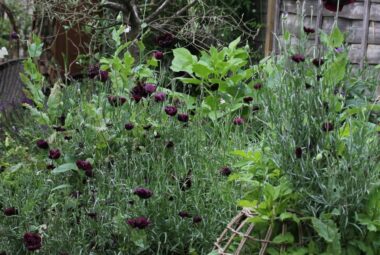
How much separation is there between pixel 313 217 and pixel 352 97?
121 cm

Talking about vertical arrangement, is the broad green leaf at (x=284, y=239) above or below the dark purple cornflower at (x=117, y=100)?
below

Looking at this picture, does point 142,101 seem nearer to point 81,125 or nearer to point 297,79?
point 81,125

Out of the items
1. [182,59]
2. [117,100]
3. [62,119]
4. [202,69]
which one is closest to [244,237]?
[117,100]

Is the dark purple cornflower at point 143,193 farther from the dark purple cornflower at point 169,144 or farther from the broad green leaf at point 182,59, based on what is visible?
the broad green leaf at point 182,59

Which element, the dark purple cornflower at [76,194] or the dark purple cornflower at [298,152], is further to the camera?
the dark purple cornflower at [76,194]

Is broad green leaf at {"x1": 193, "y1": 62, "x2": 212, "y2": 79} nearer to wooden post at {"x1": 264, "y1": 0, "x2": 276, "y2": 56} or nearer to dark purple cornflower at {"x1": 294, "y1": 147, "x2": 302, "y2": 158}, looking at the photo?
dark purple cornflower at {"x1": 294, "y1": 147, "x2": 302, "y2": 158}

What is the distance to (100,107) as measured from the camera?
319 cm

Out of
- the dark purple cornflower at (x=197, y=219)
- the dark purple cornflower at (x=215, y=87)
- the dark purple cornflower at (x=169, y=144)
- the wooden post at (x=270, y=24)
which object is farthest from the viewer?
the wooden post at (x=270, y=24)

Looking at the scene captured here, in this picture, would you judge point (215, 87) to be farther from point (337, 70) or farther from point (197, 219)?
point (337, 70)

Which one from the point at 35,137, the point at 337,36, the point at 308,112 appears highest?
the point at 337,36

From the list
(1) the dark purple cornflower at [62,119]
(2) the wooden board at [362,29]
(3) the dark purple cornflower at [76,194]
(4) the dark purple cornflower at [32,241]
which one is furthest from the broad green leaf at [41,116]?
(2) the wooden board at [362,29]

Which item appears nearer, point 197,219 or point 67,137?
point 197,219

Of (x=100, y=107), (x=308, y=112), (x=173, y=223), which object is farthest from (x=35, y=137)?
(x=308, y=112)

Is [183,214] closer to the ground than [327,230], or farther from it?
closer to the ground
